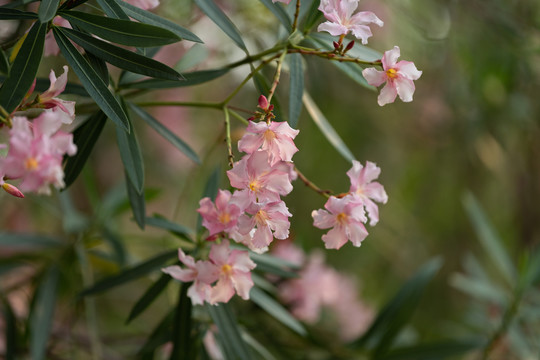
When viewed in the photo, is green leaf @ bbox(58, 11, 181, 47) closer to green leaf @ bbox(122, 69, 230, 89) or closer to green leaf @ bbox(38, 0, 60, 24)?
green leaf @ bbox(38, 0, 60, 24)

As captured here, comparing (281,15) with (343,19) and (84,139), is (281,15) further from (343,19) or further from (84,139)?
(84,139)

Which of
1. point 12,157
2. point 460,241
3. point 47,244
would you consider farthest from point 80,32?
point 460,241

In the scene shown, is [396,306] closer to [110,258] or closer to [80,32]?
[110,258]

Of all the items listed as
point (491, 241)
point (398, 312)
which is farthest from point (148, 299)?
point (491, 241)

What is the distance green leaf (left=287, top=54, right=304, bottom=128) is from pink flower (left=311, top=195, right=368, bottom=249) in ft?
0.42

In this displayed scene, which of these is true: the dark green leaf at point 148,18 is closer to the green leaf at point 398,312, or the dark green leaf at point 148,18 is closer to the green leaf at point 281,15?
the green leaf at point 281,15

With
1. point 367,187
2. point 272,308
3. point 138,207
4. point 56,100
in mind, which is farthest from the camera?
point 272,308

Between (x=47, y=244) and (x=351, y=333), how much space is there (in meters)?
0.99

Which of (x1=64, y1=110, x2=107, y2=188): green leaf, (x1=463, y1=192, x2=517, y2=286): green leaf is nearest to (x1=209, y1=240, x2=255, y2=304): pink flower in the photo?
(x1=64, y1=110, x2=107, y2=188): green leaf

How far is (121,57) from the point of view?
67cm

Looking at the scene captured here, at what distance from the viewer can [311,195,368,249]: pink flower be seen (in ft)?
2.20

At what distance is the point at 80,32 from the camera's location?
673 millimetres

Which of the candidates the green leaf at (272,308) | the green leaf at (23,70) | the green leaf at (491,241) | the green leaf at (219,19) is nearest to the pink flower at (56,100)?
the green leaf at (23,70)

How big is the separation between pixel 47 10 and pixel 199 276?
14.4 inches
